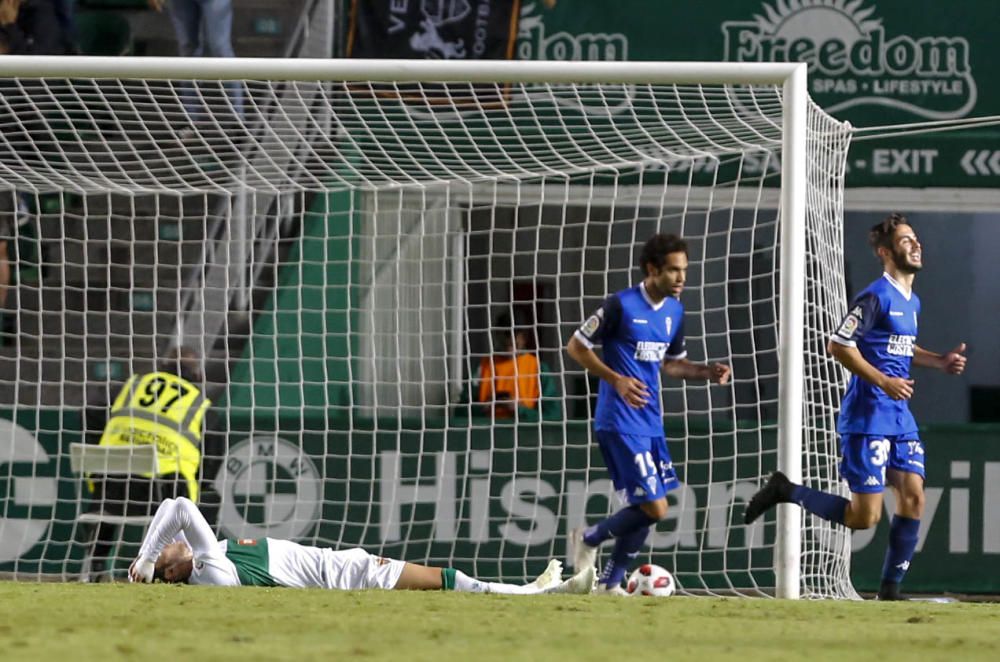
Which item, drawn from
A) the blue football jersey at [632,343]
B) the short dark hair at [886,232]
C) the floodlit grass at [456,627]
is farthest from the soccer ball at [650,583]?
the short dark hair at [886,232]

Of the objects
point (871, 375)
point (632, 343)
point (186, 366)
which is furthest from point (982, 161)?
point (186, 366)

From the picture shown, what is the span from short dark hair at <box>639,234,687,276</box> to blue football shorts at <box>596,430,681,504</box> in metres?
0.83

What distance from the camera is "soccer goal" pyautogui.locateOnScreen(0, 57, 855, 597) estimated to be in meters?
9.13

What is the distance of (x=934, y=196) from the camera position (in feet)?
38.1

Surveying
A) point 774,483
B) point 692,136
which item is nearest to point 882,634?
point 774,483

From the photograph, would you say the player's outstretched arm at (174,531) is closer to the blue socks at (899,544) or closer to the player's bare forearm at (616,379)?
the player's bare forearm at (616,379)

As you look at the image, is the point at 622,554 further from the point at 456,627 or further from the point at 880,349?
the point at 456,627

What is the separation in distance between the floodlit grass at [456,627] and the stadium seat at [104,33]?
5.97m

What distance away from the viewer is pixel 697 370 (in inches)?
319

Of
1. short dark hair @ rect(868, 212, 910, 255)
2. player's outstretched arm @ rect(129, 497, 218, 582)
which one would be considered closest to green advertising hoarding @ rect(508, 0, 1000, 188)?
short dark hair @ rect(868, 212, 910, 255)

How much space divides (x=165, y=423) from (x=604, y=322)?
8.54 ft

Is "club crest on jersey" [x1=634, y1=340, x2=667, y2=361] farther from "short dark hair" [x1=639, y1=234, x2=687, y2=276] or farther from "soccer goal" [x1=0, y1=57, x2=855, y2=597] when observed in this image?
"soccer goal" [x1=0, y1=57, x2=855, y2=597]

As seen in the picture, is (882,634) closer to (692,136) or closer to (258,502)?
(692,136)

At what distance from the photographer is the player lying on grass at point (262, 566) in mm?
7367
